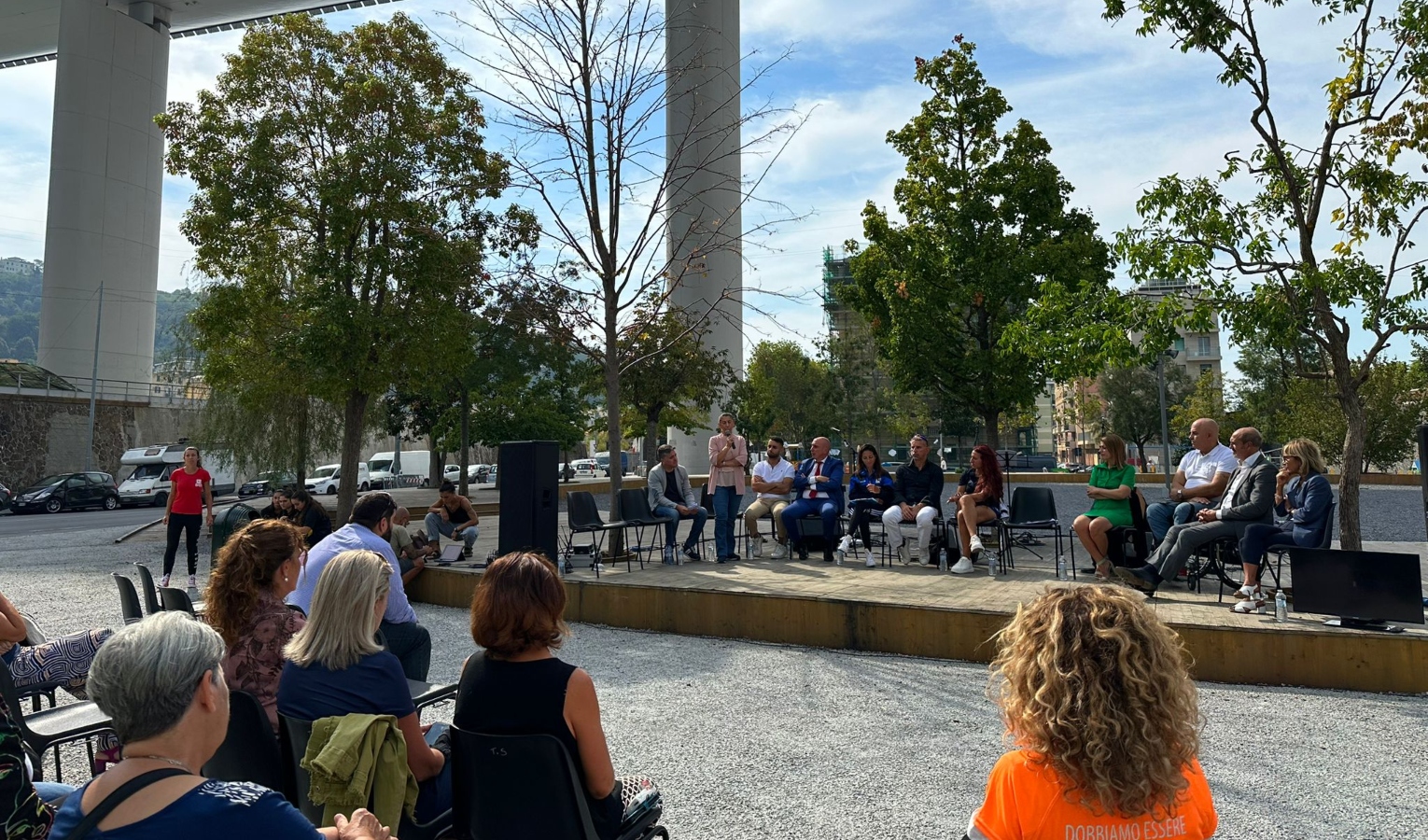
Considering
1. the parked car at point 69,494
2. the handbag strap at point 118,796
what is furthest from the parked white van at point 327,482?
the handbag strap at point 118,796

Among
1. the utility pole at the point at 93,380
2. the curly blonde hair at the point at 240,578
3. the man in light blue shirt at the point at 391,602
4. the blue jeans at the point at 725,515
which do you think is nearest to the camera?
the curly blonde hair at the point at 240,578

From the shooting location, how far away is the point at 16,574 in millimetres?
12172

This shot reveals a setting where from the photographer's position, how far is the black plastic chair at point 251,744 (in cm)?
297

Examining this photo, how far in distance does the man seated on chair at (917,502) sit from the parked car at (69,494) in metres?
31.5

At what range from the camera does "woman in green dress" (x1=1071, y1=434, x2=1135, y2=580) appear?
8109mm

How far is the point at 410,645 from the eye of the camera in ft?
15.5

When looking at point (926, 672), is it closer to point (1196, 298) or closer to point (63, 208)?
point (1196, 298)

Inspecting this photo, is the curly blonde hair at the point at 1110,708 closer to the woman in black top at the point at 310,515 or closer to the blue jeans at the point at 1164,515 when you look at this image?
the blue jeans at the point at 1164,515

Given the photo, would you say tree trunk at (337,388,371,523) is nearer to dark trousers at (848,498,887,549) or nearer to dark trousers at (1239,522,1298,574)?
dark trousers at (848,498,887,549)

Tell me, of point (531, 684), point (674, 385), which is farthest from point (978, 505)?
point (674, 385)

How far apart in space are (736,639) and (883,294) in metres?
11.4

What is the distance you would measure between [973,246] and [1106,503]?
919 cm

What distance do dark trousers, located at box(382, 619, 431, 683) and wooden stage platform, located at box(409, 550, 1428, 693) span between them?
11.1ft

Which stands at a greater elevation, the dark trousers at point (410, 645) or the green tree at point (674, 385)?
the green tree at point (674, 385)
